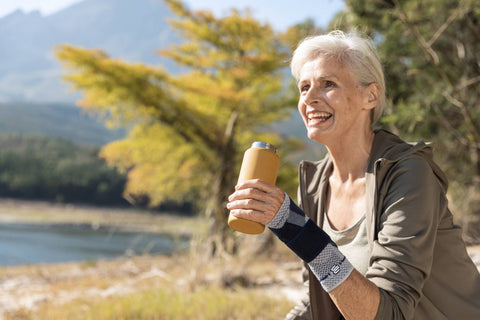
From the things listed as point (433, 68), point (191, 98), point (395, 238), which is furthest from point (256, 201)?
point (191, 98)

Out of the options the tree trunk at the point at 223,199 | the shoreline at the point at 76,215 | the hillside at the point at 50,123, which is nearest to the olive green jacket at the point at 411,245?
the tree trunk at the point at 223,199

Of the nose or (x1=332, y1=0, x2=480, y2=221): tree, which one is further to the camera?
(x1=332, y1=0, x2=480, y2=221): tree

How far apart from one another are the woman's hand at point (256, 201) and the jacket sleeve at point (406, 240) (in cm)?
25

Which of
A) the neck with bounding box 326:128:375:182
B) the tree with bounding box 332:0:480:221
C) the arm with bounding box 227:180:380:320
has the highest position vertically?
the tree with bounding box 332:0:480:221

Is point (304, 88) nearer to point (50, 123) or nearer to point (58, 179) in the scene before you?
point (58, 179)

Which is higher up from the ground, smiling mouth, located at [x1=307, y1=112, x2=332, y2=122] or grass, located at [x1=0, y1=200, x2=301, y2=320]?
smiling mouth, located at [x1=307, y1=112, x2=332, y2=122]

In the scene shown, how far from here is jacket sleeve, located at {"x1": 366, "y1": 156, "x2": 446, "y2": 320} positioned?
961 millimetres

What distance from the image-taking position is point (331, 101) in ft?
3.84

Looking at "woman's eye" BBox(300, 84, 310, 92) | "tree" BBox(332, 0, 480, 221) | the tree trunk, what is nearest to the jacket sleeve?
"woman's eye" BBox(300, 84, 310, 92)

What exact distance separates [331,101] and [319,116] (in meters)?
0.05

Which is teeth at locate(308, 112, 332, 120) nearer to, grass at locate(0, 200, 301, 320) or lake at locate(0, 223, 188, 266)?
grass at locate(0, 200, 301, 320)

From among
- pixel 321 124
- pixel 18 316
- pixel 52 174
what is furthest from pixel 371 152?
pixel 52 174

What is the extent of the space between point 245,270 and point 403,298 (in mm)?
3757

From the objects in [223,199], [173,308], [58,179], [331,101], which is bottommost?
[173,308]
